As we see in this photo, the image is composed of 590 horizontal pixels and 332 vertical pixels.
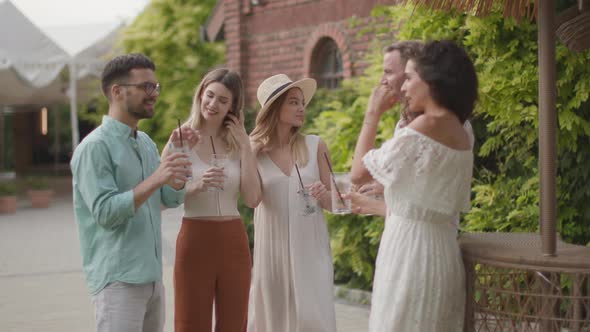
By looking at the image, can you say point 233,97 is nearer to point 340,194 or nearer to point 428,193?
point 340,194

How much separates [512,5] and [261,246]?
1.93 metres

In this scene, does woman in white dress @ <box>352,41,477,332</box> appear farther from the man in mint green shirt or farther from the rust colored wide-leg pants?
the rust colored wide-leg pants

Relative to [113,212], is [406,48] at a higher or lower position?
higher

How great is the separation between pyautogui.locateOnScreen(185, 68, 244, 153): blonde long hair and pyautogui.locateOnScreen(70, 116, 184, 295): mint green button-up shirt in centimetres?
77

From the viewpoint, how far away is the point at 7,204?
Answer: 17016 mm

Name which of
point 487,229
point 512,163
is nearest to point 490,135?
point 512,163

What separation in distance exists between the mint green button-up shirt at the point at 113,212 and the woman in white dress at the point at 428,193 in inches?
41.8

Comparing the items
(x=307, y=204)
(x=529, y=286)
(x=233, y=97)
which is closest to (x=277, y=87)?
(x=233, y=97)

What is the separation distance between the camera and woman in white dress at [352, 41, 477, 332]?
9.58 ft

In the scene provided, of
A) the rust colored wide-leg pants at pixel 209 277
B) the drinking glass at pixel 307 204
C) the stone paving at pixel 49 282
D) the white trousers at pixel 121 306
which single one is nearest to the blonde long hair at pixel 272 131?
the drinking glass at pixel 307 204

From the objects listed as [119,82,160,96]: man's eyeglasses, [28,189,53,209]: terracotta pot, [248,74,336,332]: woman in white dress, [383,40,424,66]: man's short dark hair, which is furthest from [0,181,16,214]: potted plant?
[383,40,424,66]: man's short dark hair

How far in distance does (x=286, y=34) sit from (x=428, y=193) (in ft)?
31.1

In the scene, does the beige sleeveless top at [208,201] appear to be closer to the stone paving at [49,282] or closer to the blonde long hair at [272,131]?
the blonde long hair at [272,131]

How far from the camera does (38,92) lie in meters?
20.9
